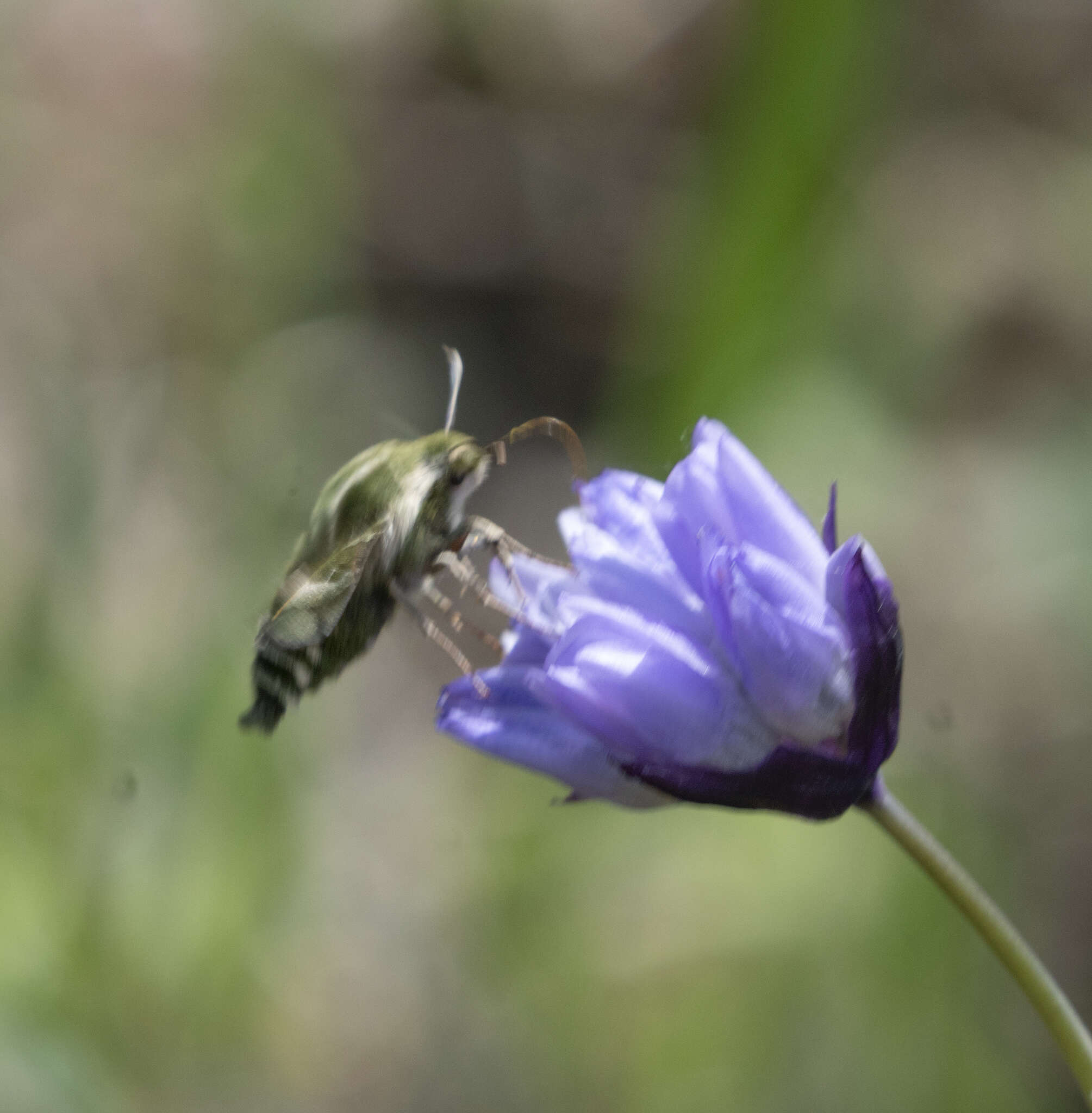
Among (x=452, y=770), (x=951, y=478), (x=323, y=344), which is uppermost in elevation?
(x=951, y=478)

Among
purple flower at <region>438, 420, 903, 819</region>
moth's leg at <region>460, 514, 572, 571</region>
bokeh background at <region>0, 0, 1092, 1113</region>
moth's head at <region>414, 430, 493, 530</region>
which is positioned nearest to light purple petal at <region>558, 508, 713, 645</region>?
purple flower at <region>438, 420, 903, 819</region>

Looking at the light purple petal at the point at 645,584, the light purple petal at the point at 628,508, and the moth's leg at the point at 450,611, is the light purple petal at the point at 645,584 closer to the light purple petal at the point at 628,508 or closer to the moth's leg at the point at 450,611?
the light purple petal at the point at 628,508

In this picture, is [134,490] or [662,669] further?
[134,490]

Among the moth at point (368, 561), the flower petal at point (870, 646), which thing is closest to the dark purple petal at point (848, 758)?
the flower petal at point (870, 646)

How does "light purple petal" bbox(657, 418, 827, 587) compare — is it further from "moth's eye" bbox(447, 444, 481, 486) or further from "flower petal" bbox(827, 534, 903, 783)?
"moth's eye" bbox(447, 444, 481, 486)

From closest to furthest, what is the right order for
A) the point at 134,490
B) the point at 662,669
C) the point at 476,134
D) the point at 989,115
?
the point at 662,669
the point at 134,490
the point at 989,115
the point at 476,134

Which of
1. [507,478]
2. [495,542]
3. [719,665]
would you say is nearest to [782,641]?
[719,665]

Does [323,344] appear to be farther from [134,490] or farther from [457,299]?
[134,490]

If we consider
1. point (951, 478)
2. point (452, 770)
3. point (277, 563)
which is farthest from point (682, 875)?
point (951, 478)
